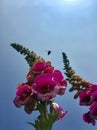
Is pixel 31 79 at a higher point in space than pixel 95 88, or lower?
higher

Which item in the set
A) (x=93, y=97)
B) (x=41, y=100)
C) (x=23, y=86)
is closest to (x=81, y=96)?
(x=93, y=97)

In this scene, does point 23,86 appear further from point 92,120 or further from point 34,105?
point 92,120

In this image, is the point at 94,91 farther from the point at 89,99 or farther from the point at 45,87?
the point at 45,87

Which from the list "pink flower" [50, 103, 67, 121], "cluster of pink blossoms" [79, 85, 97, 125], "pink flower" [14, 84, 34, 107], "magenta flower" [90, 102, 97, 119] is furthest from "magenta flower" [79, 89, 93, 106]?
"pink flower" [14, 84, 34, 107]

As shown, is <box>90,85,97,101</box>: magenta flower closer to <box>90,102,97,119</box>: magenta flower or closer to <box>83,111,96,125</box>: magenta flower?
<box>90,102,97,119</box>: magenta flower

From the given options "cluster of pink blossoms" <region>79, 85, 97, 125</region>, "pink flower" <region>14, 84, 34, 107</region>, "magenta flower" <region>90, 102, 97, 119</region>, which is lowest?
"magenta flower" <region>90, 102, 97, 119</region>

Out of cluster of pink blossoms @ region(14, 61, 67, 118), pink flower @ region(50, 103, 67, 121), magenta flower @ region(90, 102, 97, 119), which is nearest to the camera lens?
magenta flower @ region(90, 102, 97, 119)

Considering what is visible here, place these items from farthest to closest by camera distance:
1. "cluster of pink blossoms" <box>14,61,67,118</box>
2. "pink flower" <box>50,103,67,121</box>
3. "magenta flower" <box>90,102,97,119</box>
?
"pink flower" <box>50,103,67,121</box>, "cluster of pink blossoms" <box>14,61,67,118</box>, "magenta flower" <box>90,102,97,119</box>
